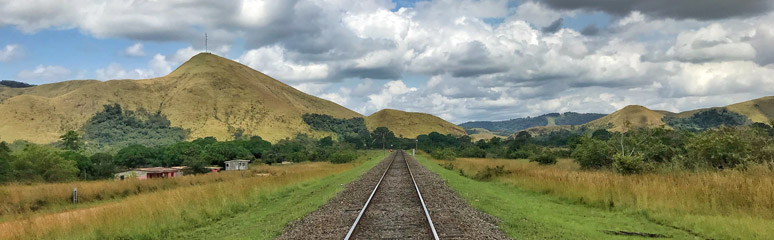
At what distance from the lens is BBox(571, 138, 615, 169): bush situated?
34.8 meters

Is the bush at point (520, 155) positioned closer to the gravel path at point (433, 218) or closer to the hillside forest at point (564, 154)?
the hillside forest at point (564, 154)

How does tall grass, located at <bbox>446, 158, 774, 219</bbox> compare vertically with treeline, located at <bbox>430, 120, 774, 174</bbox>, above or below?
below

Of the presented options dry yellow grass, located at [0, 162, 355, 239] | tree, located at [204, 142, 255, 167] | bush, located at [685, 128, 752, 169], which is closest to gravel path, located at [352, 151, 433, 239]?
dry yellow grass, located at [0, 162, 355, 239]

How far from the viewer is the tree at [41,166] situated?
2110 inches

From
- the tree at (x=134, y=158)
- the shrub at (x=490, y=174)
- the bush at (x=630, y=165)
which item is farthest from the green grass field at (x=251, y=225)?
the tree at (x=134, y=158)

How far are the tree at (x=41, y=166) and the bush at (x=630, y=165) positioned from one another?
5778 centimetres

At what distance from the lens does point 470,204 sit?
15.9 metres

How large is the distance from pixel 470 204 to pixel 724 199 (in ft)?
24.4

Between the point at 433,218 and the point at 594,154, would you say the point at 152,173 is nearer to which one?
the point at 594,154

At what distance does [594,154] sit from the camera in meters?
36.1

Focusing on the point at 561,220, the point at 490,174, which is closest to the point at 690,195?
the point at 561,220

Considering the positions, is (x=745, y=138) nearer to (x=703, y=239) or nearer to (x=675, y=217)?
(x=675, y=217)

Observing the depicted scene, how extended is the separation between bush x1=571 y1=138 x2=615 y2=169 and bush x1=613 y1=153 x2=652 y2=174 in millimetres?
9578

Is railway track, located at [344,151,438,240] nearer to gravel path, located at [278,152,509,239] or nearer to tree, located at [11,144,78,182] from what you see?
gravel path, located at [278,152,509,239]
